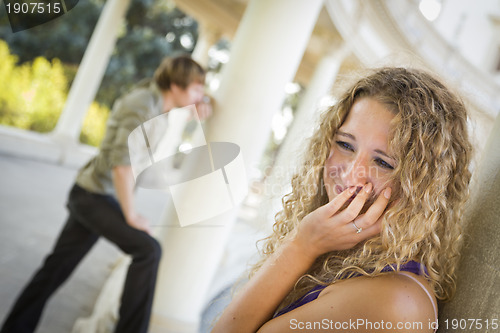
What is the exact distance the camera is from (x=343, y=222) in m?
1.14

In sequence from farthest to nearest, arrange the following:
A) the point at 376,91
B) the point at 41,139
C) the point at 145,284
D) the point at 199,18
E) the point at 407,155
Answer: the point at 199,18 → the point at 41,139 → the point at 145,284 → the point at 376,91 → the point at 407,155

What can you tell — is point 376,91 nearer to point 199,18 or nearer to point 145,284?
point 145,284

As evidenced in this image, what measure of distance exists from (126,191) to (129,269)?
1.83 feet

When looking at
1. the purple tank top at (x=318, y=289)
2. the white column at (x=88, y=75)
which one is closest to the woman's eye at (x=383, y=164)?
the purple tank top at (x=318, y=289)

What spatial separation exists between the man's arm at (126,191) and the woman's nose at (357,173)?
2.21 meters

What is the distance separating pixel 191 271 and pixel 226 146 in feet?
3.94

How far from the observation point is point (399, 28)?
10883 mm

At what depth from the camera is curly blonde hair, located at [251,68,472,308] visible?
1.17 meters

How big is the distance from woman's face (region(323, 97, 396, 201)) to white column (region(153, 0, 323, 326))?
267 centimetres

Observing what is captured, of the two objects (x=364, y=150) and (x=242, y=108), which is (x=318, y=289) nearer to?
(x=364, y=150)

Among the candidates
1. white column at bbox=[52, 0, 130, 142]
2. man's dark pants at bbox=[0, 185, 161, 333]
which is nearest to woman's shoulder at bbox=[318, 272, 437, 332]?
man's dark pants at bbox=[0, 185, 161, 333]

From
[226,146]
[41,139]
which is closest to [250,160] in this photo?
[226,146]

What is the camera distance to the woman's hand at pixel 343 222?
114 cm

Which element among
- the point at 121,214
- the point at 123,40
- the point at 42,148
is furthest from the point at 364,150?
the point at 123,40
